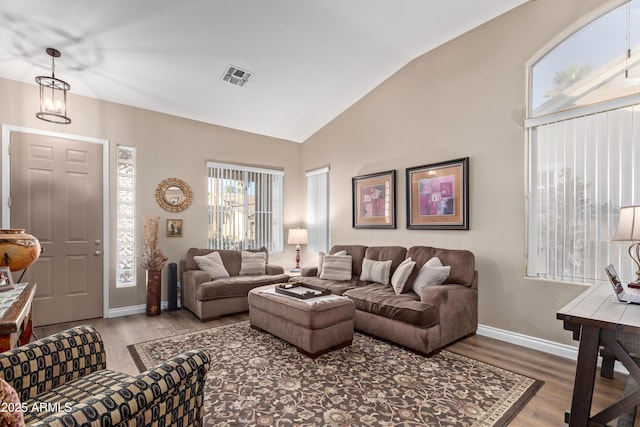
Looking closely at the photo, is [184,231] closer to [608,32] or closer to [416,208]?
[416,208]

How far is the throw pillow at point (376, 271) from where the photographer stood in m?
3.96

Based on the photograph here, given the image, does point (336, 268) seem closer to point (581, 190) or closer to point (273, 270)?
point (273, 270)

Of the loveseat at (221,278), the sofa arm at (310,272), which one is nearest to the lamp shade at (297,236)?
the loveseat at (221,278)

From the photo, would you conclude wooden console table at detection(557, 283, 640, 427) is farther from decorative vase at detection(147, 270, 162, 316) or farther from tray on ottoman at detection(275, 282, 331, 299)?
decorative vase at detection(147, 270, 162, 316)

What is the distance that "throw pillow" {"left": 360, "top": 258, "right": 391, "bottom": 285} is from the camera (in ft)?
13.0

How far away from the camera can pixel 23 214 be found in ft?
12.3

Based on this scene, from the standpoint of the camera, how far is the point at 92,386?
1421 millimetres

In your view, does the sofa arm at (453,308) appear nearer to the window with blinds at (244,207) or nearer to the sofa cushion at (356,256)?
the sofa cushion at (356,256)

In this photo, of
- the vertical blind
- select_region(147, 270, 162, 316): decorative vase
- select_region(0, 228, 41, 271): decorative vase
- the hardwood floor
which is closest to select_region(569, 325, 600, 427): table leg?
the hardwood floor

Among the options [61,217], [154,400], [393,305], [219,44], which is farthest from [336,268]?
[61,217]

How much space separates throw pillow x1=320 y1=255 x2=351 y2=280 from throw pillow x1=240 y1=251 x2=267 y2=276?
1.11 m

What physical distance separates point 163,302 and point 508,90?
527 centimetres

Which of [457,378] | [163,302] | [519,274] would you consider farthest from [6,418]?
[163,302]

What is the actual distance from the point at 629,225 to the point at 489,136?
162 centimetres
